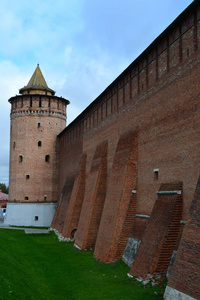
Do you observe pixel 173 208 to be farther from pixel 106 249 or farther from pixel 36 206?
pixel 36 206

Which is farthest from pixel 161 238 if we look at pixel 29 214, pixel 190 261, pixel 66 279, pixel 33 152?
pixel 33 152

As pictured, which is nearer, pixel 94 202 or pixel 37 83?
pixel 94 202

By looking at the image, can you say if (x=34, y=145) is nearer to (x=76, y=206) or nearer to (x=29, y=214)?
(x=29, y=214)

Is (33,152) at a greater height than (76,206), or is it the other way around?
(33,152)

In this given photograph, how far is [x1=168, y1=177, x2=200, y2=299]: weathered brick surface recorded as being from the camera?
752cm

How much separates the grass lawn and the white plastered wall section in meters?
11.8

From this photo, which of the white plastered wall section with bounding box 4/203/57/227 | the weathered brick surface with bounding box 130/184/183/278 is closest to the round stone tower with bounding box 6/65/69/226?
the white plastered wall section with bounding box 4/203/57/227

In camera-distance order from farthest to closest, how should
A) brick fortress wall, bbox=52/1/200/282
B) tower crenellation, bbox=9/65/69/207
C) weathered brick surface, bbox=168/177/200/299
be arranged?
tower crenellation, bbox=9/65/69/207 → brick fortress wall, bbox=52/1/200/282 → weathered brick surface, bbox=168/177/200/299

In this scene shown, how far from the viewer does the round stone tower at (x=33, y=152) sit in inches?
1105

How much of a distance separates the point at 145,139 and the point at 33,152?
56.4 feet

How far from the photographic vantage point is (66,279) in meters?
11.4

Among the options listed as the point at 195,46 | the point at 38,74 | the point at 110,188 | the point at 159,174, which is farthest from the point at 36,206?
the point at 195,46

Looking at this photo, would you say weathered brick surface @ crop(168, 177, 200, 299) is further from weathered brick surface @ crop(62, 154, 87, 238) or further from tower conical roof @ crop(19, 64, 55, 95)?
tower conical roof @ crop(19, 64, 55, 95)

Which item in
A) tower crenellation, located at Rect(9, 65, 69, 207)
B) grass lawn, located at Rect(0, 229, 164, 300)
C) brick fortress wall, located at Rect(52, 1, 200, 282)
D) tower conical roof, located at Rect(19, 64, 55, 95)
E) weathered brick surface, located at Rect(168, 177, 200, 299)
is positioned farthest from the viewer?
tower conical roof, located at Rect(19, 64, 55, 95)
